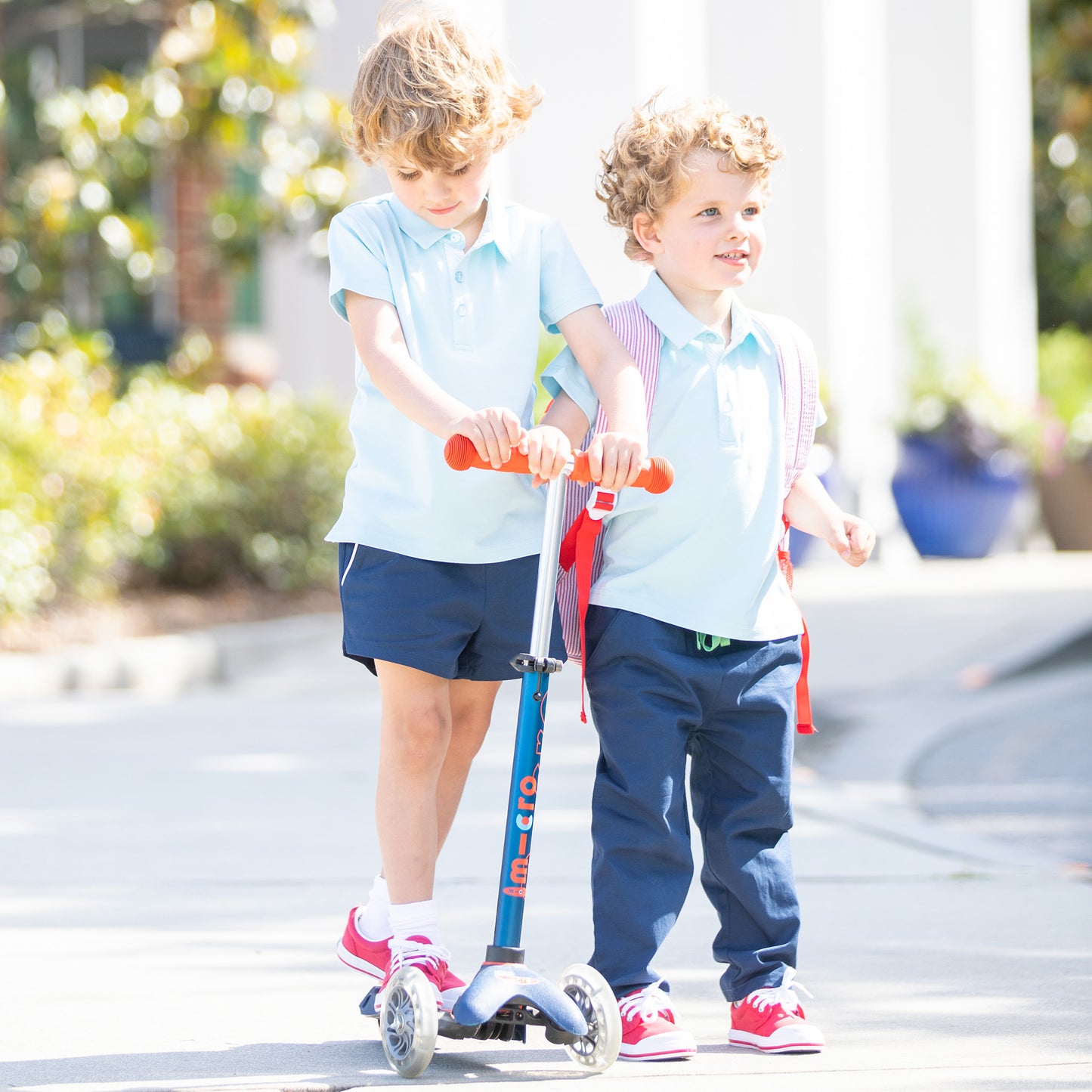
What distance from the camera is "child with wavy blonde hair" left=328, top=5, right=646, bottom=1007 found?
9.30ft

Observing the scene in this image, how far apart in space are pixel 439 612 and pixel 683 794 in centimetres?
54

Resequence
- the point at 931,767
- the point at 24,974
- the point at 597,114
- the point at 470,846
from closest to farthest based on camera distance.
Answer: the point at 24,974
the point at 470,846
the point at 931,767
the point at 597,114

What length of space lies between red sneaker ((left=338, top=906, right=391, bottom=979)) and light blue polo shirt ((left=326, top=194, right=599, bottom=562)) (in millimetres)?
719

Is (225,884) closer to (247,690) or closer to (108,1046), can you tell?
(108,1046)

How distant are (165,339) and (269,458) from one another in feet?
14.7

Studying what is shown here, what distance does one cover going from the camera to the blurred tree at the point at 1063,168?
18609 millimetres

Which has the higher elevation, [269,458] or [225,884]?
[269,458]

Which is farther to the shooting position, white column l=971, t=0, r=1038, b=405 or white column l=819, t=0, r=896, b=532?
white column l=971, t=0, r=1038, b=405

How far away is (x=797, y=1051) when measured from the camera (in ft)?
9.53

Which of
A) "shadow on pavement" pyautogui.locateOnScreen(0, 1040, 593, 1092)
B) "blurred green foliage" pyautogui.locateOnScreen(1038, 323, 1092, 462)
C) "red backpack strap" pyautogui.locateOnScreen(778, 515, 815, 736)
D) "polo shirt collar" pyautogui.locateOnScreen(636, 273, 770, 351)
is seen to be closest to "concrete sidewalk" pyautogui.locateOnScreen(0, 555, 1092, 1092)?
"shadow on pavement" pyautogui.locateOnScreen(0, 1040, 593, 1092)

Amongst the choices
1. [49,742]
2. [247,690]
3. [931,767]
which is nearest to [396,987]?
[931,767]

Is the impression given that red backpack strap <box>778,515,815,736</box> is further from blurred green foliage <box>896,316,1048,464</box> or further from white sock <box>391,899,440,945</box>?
blurred green foliage <box>896,316,1048,464</box>

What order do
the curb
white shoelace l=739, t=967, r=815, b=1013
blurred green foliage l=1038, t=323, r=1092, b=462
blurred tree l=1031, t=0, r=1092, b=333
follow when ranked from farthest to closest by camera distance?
1. blurred tree l=1031, t=0, r=1092, b=333
2. blurred green foliage l=1038, t=323, r=1092, b=462
3. the curb
4. white shoelace l=739, t=967, r=815, b=1013

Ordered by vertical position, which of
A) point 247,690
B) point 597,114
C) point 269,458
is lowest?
point 247,690
